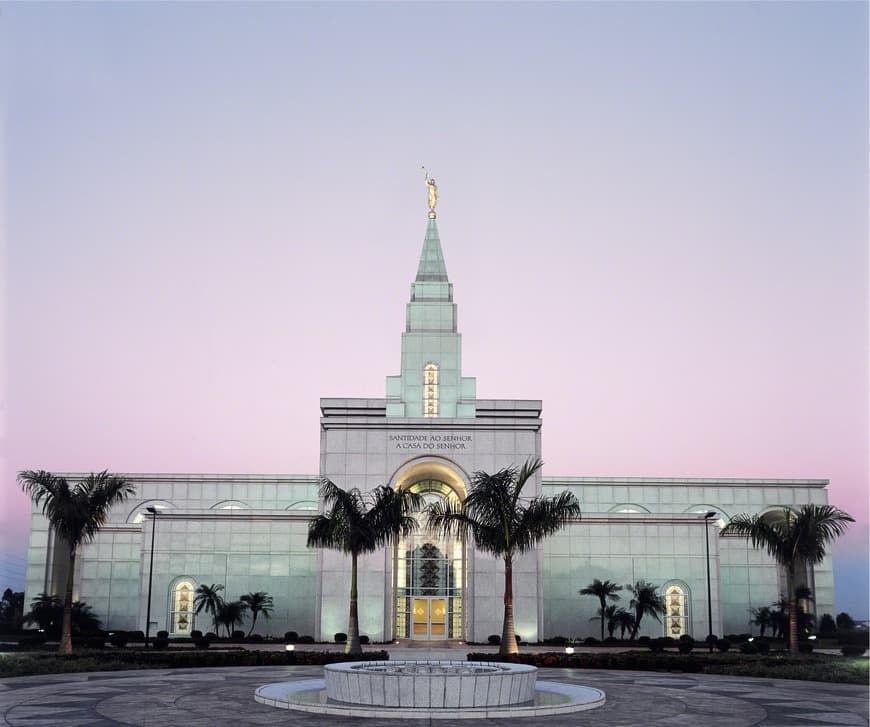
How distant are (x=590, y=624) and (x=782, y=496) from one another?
2374cm

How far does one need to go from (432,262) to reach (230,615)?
78.4 ft

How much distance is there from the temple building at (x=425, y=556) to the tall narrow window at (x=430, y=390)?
0.27ft

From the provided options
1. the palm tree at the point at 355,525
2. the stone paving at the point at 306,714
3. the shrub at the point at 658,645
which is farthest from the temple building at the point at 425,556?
the stone paving at the point at 306,714

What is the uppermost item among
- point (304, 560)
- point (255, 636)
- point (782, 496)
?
point (782, 496)

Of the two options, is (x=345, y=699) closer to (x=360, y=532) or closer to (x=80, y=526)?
(x=360, y=532)

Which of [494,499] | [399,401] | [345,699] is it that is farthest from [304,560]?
[345,699]

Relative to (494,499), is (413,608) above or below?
below

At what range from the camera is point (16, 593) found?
72.2m

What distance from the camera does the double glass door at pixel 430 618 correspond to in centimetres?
5216

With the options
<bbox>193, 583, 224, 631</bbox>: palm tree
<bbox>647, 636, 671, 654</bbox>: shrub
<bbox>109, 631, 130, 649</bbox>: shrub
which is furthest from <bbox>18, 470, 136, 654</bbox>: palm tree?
<bbox>647, 636, 671, 654</bbox>: shrub

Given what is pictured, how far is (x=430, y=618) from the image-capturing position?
2061 inches

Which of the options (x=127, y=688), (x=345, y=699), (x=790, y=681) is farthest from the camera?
(x=790, y=681)

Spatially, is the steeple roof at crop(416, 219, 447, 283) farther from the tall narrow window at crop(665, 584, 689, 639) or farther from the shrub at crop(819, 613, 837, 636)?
the shrub at crop(819, 613, 837, 636)

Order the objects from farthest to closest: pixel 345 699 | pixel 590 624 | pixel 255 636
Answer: pixel 590 624 < pixel 255 636 < pixel 345 699
